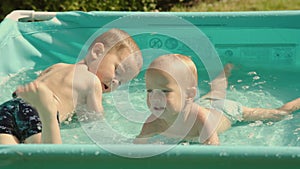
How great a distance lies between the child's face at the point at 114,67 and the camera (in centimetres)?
334

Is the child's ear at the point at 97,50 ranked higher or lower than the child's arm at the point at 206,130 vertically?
higher

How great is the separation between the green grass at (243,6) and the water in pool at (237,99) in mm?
1608

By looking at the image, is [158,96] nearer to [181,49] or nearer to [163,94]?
[163,94]

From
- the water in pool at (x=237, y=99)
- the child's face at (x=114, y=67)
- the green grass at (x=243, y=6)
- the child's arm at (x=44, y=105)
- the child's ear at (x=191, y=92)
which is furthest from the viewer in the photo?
the green grass at (x=243, y=6)

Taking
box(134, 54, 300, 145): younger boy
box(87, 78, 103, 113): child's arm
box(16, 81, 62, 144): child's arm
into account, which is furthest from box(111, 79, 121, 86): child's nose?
box(16, 81, 62, 144): child's arm

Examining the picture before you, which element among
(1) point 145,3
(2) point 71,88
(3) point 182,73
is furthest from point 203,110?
(1) point 145,3

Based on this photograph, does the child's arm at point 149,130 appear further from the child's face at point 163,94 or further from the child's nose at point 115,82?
the child's nose at point 115,82

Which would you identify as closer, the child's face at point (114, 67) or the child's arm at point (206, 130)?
the child's arm at point (206, 130)

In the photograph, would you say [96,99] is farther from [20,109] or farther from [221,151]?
[221,151]

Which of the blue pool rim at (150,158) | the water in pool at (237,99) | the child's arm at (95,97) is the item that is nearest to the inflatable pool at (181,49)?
the water in pool at (237,99)

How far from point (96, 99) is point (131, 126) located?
234 mm

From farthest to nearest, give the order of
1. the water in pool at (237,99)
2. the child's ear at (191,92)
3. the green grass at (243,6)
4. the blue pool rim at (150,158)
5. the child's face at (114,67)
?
the green grass at (243,6)
the child's face at (114,67)
the water in pool at (237,99)
the child's ear at (191,92)
the blue pool rim at (150,158)

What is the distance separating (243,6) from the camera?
221 inches

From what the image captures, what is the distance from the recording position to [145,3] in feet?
17.9
